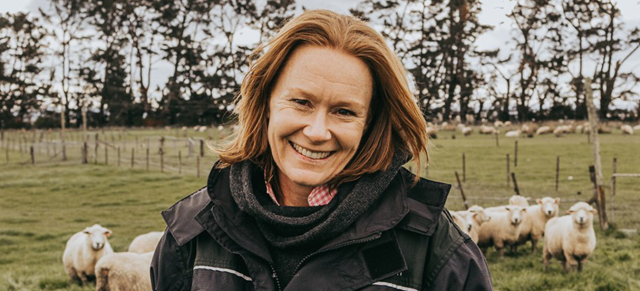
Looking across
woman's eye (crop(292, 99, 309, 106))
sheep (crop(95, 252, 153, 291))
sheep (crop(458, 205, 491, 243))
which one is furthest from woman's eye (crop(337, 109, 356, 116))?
sheep (crop(458, 205, 491, 243))

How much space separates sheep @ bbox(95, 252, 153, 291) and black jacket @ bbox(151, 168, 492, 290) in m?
4.89

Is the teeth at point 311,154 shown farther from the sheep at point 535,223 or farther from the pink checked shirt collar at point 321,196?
the sheep at point 535,223

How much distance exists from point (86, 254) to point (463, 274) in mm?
7958

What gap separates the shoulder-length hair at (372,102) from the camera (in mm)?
1835

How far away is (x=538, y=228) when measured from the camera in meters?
10.6

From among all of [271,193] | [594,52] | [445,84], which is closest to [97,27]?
[445,84]

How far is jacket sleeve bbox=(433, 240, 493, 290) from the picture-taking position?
1.70 meters

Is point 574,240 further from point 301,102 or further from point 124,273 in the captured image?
point 301,102

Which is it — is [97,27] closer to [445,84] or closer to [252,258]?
[445,84]

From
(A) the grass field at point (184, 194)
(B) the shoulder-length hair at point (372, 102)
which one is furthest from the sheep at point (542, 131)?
(B) the shoulder-length hair at point (372, 102)

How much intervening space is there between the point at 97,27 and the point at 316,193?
54.2 meters

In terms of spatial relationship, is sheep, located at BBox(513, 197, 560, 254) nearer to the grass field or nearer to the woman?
the grass field

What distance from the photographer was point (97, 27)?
51.6 metres

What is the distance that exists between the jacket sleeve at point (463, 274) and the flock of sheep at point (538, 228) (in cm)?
707
